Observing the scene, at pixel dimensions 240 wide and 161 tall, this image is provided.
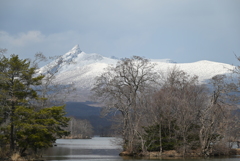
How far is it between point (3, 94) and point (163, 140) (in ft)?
61.2

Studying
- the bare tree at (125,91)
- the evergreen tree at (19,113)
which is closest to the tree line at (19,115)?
the evergreen tree at (19,113)

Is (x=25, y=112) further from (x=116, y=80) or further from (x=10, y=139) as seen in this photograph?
(x=116, y=80)

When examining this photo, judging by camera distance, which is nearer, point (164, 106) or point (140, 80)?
point (164, 106)

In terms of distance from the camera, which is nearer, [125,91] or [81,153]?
[125,91]

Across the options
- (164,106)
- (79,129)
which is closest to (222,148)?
(164,106)

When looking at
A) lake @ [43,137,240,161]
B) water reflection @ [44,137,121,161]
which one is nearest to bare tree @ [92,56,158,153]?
water reflection @ [44,137,121,161]

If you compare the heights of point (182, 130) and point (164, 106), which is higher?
point (164, 106)

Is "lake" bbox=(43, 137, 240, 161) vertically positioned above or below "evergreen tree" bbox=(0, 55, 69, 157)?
below

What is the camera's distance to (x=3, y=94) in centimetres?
3181

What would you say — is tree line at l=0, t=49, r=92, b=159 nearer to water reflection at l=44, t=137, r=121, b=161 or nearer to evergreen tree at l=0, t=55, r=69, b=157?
evergreen tree at l=0, t=55, r=69, b=157

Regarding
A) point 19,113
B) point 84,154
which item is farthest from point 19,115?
point 84,154

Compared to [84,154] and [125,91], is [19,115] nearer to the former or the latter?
[84,154]

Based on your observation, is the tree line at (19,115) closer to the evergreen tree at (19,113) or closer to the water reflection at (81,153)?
the evergreen tree at (19,113)

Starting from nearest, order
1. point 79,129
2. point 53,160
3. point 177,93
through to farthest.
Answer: point 53,160
point 177,93
point 79,129
